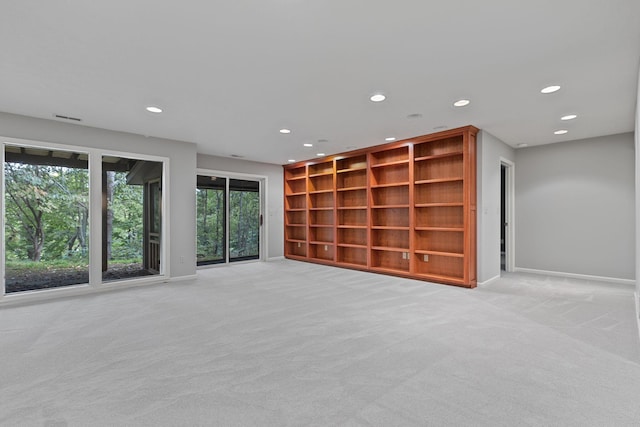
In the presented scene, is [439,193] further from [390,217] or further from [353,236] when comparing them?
[353,236]

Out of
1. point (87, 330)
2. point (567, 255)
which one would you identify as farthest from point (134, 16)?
point (567, 255)

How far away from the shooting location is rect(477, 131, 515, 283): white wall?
4941 millimetres

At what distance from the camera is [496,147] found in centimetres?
544

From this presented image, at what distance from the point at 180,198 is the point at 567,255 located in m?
7.23

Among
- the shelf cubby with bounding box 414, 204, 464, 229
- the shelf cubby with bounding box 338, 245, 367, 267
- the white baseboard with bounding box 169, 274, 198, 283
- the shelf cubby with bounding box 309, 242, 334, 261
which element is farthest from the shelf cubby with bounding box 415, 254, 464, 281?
the white baseboard with bounding box 169, 274, 198, 283

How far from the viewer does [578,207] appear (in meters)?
5.56

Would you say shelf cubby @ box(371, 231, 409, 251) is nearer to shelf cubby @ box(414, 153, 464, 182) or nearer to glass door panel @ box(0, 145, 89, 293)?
shelf cubby @ box(414, 153, 464, 182)

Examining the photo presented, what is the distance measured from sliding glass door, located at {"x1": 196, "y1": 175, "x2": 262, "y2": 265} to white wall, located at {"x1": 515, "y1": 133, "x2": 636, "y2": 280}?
6076 millimetres

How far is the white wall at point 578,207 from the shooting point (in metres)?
5.14

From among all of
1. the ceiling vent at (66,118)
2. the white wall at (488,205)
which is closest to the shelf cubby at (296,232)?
the white wall at (488,205)

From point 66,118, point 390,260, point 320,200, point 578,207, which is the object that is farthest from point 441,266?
point 66,118

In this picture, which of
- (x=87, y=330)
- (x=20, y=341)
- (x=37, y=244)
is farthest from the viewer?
(x=37, y=244)

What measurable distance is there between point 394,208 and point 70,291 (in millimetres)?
5594

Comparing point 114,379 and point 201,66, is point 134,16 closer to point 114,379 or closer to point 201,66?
point 201,66
